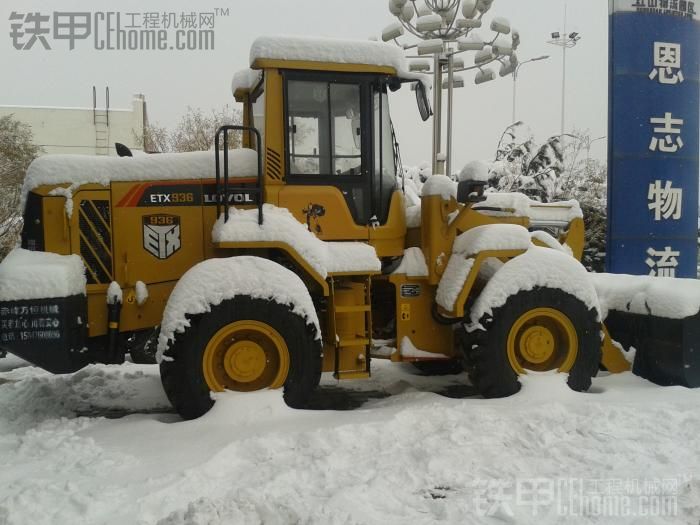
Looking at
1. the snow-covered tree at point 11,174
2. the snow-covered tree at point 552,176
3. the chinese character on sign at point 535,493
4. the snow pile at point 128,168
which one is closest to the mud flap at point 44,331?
the snow pile at point 128,168

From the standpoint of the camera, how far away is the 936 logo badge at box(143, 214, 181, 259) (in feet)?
16.7

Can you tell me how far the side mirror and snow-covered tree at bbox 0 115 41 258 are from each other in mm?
8609

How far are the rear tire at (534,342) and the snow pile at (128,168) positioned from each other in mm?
2426

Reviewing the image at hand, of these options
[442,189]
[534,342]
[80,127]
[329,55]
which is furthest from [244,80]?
Result: [80,127]

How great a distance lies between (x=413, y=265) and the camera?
5551mm

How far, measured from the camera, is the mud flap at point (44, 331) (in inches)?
177

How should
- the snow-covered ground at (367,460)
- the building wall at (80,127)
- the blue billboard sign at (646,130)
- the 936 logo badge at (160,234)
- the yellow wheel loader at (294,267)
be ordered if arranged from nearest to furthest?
the snow-covered ground at (367,460)
the yellow wheel loader at (294,267)
the 936 logo badge at (160,234)
the blue billboard sign at (646,130)
the building wall at (80,127)

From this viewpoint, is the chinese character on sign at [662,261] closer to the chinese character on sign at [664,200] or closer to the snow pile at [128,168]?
the chinese character on sign at [664,200]

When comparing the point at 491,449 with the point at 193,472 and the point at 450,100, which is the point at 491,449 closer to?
the point at 193,472

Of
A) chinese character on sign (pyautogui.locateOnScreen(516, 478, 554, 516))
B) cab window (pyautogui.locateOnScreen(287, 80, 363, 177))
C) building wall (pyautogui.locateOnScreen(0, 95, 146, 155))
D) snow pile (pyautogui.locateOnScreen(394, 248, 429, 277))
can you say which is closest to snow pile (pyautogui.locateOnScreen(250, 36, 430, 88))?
cab window (pyautogui.locateOnScreen(287, 80, 363, 177))

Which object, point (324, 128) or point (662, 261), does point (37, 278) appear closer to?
point (324, 128)

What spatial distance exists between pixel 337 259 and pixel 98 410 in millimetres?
2507

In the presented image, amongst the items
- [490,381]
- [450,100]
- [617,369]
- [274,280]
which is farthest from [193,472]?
[450,100]

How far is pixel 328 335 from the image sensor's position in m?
5.18
